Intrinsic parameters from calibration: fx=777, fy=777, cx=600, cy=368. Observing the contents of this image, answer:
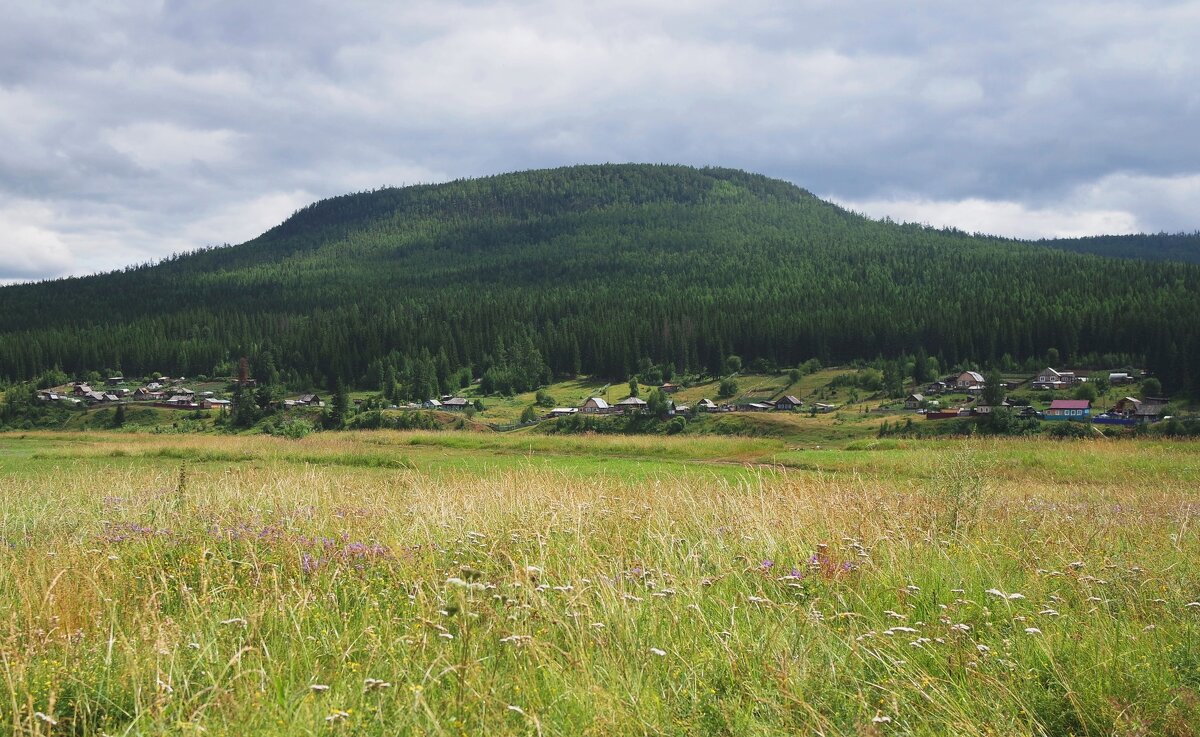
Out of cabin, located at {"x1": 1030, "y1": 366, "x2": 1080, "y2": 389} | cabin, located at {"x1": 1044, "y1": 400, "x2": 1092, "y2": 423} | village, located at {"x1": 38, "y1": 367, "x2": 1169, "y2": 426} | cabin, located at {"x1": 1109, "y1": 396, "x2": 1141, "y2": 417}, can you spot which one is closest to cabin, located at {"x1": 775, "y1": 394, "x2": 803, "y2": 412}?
village, located at {"x1": 38, "y1": 367, "x2": 1169, "y2": 426}

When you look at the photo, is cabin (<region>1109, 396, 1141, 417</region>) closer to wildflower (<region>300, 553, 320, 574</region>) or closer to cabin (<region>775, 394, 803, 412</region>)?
cabin (<region>775, 394, 803, 412</region>)

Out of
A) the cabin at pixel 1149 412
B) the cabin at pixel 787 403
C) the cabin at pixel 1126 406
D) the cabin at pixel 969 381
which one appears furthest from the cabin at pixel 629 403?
the cabin at pixel 1149 412

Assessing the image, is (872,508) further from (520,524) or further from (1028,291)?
(1028,291)

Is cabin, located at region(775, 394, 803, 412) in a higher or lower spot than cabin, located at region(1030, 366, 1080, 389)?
lower

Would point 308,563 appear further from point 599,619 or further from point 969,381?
point 969,381

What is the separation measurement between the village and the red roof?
13cm

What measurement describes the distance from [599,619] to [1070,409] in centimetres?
8643

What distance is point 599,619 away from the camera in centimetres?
516

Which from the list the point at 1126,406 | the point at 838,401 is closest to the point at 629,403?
the point at 838,401

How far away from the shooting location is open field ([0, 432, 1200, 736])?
396cm

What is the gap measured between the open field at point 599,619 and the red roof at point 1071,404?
79.1 m

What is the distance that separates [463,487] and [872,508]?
6.21m

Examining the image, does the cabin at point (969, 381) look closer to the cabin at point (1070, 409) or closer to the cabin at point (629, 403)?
the cabin at point (1070, 409)

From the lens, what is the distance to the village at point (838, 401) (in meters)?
75.7
